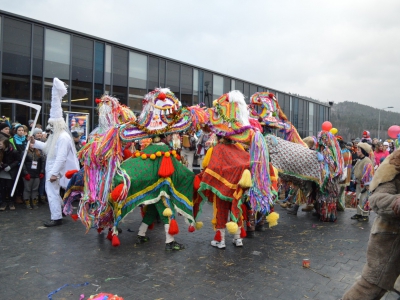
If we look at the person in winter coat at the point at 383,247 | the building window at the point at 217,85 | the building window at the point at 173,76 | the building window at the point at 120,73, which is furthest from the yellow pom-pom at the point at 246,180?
the building window at the point at 217,85

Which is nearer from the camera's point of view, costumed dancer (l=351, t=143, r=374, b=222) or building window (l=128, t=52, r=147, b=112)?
costumed dancer (l=351, t=143, r=374, b=222)

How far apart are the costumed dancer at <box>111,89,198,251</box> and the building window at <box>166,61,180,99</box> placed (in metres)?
14.0

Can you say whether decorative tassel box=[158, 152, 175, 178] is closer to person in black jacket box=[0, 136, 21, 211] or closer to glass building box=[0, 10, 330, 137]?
person in black jacket box=[0, 136, 21, 211]

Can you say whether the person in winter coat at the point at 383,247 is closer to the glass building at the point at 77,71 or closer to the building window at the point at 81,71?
the glass building at the point at 77,71

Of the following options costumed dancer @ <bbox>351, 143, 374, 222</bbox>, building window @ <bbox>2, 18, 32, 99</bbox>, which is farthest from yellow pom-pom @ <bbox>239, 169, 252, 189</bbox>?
building window @ <bbox>2, 18, 32, 99</bbox>

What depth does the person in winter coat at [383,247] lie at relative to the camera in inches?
103

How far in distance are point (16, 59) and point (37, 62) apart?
79cm

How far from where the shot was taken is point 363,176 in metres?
6.58

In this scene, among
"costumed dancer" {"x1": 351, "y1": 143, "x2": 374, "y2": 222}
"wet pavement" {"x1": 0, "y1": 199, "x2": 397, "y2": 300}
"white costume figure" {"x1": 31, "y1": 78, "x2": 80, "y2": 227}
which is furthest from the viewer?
"costumed dancer" {"x1": 351, "y1": 143, "x2": 374, "y2": 222}

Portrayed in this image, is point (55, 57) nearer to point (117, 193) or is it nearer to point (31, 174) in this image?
point (31, 174)

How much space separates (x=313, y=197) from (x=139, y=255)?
160 inches

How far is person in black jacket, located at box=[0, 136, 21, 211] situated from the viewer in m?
7.25

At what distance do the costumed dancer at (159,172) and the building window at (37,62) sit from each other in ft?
34.1

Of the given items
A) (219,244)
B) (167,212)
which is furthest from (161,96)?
(219,244)
